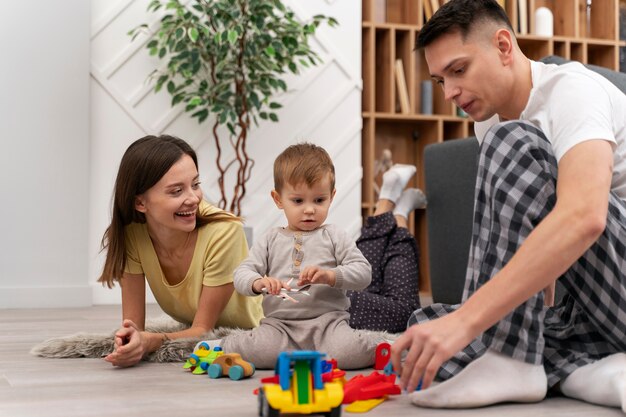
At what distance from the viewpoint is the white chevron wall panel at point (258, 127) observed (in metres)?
3.75

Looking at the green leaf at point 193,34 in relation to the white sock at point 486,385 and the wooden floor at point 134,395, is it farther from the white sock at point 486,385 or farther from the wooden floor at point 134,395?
the white sock at point 486,385

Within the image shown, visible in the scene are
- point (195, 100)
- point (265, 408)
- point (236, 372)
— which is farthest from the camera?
point (195, 100)

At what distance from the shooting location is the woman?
6.47 feet

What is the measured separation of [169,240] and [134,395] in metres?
0.70

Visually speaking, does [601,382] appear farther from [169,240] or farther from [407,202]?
[407,202]

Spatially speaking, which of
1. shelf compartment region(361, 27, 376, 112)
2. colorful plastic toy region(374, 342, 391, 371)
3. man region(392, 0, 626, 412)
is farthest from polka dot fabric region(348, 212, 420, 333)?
shelf compartment region(361, 27, 376, 112)

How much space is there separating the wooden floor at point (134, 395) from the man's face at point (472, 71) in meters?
0.55

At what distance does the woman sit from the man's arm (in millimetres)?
946

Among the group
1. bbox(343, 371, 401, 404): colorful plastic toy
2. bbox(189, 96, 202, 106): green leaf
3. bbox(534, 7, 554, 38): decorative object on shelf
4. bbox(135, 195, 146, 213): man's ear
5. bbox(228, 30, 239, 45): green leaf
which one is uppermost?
bbox(534, 7, 554, 38): decorative object on shelf

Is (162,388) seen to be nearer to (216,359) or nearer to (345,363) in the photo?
(216,359)

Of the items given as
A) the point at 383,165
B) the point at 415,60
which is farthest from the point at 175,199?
the point at 415,60

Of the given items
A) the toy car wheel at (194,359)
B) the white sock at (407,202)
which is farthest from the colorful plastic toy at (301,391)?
the white sock at (407,202)

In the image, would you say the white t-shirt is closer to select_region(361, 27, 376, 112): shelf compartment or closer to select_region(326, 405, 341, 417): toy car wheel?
select_region(326, 405, 341, 417): toy car wheel

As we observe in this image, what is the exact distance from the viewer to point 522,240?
1.24 metres
